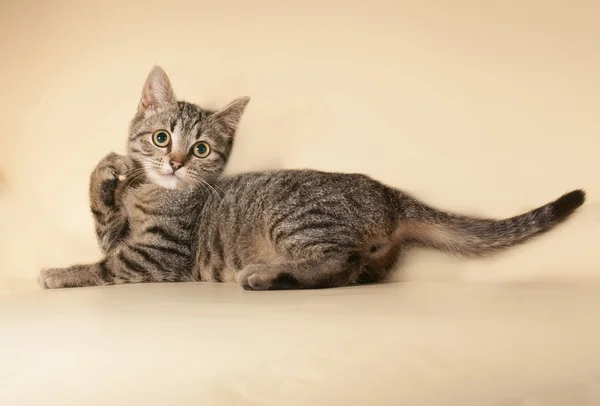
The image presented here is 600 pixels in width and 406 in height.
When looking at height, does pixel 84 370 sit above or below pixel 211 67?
below

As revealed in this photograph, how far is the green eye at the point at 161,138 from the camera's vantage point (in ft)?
6.25

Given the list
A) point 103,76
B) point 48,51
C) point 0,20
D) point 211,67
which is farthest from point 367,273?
point 0,20

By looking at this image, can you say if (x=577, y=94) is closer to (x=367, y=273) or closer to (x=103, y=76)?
(x=367, y=273)

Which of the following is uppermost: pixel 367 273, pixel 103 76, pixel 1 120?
pixel 103 76

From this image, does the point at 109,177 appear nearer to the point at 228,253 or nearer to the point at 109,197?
the point at 109,197

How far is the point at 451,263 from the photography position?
1.70 meters

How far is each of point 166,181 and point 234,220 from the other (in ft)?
0.84

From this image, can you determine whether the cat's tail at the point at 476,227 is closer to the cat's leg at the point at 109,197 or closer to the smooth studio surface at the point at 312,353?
the smooth studio surface at the point at 312,353

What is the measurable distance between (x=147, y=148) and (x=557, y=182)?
1.20 m

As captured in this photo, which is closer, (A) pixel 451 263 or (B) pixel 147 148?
(A) pixel 451 263

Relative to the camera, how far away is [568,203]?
149 centimetres

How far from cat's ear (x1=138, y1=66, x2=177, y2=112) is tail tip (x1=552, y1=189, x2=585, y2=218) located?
1.20 meters

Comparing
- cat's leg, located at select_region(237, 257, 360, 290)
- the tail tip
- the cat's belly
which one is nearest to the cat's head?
the cat's belly

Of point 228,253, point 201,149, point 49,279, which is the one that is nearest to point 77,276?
point 49,279
